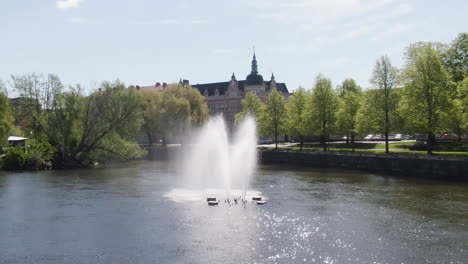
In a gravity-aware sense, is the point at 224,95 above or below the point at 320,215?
above

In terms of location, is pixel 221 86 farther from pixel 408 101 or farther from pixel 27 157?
pixel 408 101

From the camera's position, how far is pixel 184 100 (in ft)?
277

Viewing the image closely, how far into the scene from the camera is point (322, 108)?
215 ft

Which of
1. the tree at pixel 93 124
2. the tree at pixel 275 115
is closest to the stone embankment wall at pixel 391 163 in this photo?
the tree at pixel 275 115

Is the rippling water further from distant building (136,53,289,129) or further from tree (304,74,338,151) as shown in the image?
distant building (136,53,289,129)

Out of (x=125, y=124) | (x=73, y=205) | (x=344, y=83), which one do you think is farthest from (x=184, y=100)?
(x=73, y=205)

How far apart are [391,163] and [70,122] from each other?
44.0 meters

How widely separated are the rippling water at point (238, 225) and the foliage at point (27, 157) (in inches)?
675

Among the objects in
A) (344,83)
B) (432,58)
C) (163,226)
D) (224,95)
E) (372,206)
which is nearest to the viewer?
(163,226)

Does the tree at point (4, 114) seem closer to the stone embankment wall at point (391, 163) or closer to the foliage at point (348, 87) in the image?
the stone embankment wall at point (391, 163)

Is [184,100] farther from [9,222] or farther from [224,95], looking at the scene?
[9,222]

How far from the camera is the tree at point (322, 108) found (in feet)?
215

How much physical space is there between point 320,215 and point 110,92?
142 feet

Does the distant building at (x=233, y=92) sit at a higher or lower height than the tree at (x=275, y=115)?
higher
